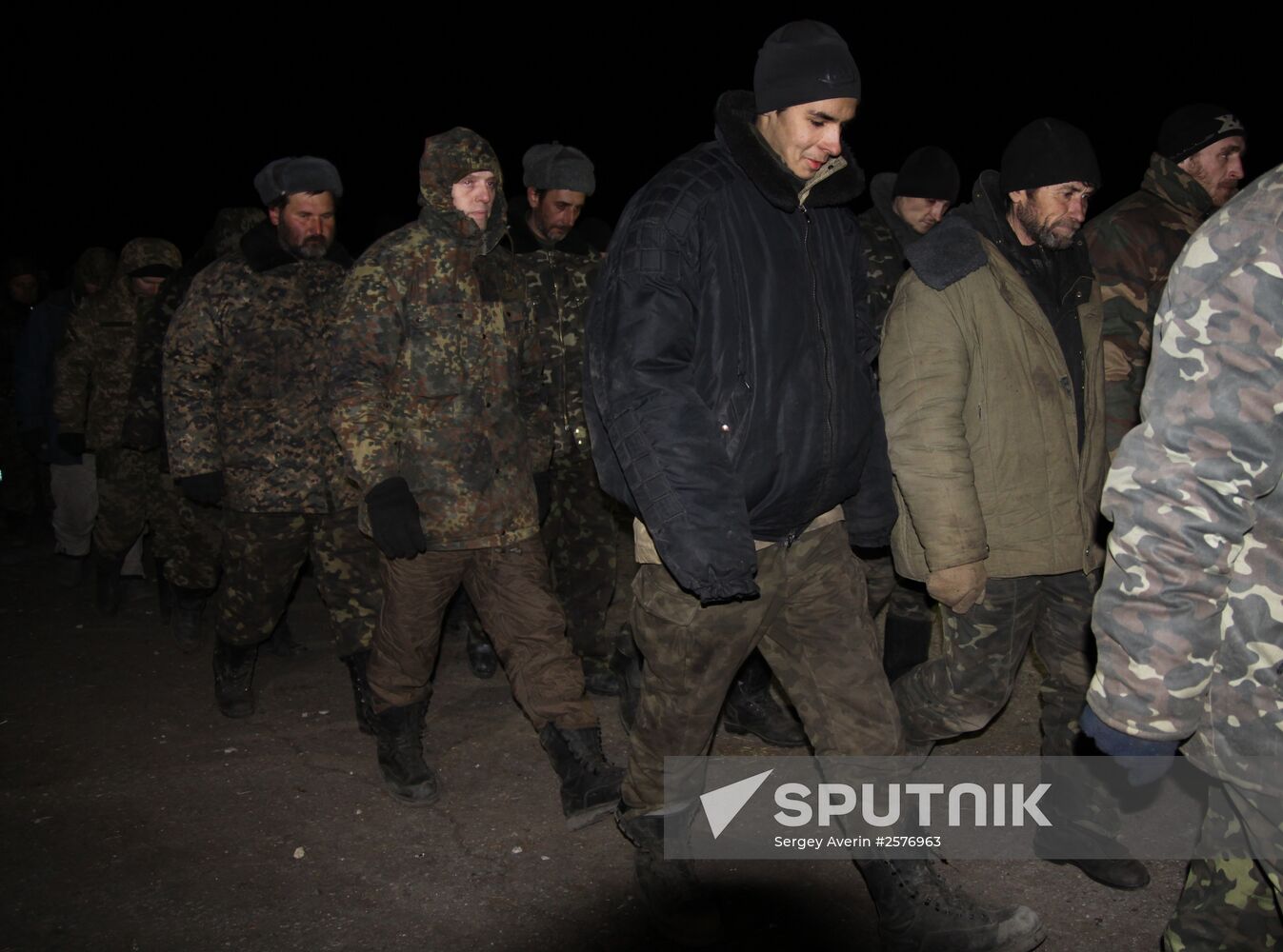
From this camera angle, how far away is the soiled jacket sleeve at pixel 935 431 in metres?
3.28

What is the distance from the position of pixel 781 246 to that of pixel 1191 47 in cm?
2112

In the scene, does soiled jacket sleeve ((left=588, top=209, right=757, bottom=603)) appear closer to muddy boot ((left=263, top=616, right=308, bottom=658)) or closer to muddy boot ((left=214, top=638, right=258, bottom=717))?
muddy boot ((left=214, top=638, right=258, bottom=717))

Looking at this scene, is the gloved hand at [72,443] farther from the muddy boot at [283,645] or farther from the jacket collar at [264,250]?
the jacket collar at [264,250]

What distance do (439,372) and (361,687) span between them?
159cm

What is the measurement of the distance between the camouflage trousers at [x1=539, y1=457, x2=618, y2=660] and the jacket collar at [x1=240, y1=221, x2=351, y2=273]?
1626 mm

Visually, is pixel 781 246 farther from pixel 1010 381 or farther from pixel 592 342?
pixel 1010 381

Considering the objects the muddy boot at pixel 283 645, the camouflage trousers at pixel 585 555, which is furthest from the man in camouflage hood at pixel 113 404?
the camouflage trousers at pixel 585 555

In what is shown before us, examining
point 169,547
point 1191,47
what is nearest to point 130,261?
point 169,547

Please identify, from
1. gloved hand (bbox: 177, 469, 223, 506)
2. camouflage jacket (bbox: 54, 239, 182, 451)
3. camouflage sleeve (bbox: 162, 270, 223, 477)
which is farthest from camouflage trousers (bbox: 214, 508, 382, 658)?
camouflage jacket (bbox: 54, 239, 182, 451)

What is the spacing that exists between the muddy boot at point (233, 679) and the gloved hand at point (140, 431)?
1.73m

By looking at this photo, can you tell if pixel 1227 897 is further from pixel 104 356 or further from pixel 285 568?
pixel 104 356

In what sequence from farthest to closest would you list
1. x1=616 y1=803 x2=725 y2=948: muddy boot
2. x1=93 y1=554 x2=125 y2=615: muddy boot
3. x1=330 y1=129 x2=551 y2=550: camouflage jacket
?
x1=93 y1=554 x2=125 y2=615: muddy boot → x1=330 y1=129 x2=551 y2=550: camouflage jacket → x1=616 y1=803 x2=725 y2=948: muddy boot

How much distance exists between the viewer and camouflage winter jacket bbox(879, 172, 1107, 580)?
3.29m

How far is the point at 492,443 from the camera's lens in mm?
4152
